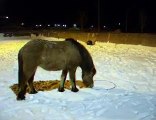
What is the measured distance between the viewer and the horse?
8242mm

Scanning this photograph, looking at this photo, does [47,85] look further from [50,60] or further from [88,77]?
[88,77]

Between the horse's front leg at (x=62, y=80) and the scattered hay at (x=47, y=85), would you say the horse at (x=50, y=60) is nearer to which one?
the horse's front leg at (x=62, y=80)

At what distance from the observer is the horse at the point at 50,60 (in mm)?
8242

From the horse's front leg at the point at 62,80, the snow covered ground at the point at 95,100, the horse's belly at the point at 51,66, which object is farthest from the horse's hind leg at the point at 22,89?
the horse's front leg at the point at 62,80

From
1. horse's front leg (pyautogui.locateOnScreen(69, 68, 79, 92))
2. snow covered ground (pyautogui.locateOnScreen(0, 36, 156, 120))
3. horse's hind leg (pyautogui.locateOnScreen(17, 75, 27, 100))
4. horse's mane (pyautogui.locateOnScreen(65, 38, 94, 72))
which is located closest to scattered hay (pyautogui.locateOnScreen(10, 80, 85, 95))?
snow covered ground (pyautogui.locateOnScreen(0, 36, 156, 120))

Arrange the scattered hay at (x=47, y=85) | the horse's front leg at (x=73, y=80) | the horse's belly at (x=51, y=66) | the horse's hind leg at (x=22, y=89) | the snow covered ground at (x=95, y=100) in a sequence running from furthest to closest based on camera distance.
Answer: the scattered hay at (x=47, y=85), the horse's front leg at (x=73, y=80), the horse's belly at (x=51, y=66), the horse's hind leg at (x=22, y=89), the snow covered ground at (x=95, y=100)

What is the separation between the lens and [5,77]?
1127cm

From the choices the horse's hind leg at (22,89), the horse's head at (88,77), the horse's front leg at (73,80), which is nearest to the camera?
the horse's hind leg at (22,89)

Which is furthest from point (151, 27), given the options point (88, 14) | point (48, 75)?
point (48, 75)

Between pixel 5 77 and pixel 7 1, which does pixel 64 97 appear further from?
pixel 7 1

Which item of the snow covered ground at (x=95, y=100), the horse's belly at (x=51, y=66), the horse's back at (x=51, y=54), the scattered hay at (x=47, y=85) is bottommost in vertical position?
the snow covered ground at (x=95, y=100)

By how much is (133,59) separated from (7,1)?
299 feet

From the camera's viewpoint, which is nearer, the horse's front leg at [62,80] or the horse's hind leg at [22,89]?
the horse's hind leg at [22,89]

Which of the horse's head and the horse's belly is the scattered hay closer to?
the horse's head
